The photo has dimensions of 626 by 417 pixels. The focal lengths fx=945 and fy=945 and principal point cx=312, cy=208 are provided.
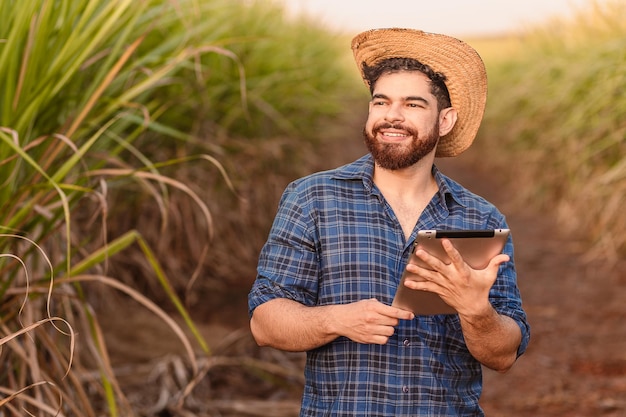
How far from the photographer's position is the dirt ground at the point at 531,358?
11.6 ft

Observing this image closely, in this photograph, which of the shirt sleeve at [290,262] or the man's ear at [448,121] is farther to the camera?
the man's ear at [448,121]

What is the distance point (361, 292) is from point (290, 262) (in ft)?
0.47

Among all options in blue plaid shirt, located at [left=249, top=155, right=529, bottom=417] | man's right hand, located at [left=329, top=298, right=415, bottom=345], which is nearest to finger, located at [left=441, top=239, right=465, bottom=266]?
man's right hand, located at [left=329, top=298, right=415, bottom=345]

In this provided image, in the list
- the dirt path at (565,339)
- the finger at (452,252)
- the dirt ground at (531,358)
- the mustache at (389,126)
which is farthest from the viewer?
the dirt path at (565,339)

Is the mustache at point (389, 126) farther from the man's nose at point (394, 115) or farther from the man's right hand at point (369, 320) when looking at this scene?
the man's right hand at point (369, 320)

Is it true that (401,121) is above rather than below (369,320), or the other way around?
above

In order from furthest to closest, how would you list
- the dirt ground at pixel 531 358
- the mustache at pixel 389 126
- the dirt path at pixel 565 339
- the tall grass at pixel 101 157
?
the dirt path at pixel 565 339, the dirt ground at pixel 531 358, the tall grass at pixel 101 157, the mustache at pixel 389 126

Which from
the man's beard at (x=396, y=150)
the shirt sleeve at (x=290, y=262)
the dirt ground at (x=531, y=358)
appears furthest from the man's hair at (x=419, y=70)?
the dirt ground at (x=531, y=358)

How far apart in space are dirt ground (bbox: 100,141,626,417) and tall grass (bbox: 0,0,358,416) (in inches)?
7.4

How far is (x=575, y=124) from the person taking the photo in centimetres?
600

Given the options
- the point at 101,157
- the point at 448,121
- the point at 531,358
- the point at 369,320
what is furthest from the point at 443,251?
the point at 531,358

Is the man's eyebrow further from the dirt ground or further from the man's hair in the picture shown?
the dirt ground

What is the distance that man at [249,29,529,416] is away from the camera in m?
1.74

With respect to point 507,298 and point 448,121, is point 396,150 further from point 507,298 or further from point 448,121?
point 507,298
